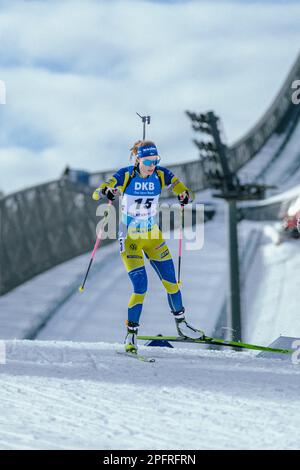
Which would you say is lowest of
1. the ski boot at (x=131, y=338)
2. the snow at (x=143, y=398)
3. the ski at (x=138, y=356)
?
the snow at (x=143, y=398)

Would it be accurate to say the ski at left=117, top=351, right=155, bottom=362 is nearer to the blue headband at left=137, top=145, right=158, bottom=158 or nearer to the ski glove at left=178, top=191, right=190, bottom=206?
the ski glove at left=178, top=191, right=190, bottom=206

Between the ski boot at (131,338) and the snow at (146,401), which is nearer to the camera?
the snow at (146,401)

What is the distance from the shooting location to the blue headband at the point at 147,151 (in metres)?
7.21

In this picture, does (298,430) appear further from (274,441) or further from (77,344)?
(77,344)

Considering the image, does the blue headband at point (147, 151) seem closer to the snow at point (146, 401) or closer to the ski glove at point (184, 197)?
the ski glove at point (184, 197)

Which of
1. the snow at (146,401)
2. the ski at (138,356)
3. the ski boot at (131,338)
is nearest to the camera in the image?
the snow at (146,401)

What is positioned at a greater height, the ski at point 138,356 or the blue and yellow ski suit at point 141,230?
the blue and yellow ski suit at point 141,230

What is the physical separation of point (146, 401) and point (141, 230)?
7.23 ft

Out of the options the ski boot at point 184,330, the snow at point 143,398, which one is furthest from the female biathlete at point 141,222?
the snow at point 143,398

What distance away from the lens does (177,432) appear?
15.3 ft

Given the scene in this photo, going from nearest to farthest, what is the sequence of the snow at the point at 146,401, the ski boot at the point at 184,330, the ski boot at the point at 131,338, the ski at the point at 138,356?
the snow at the point at 146,401 → the ski at the point at 138,356 → the ski boot at the point at 131,338 → the ski boot at the point at 184,330

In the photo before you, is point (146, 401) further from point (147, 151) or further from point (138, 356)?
point (147, 151)

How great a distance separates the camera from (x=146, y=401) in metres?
5.52

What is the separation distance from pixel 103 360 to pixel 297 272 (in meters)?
19.1
